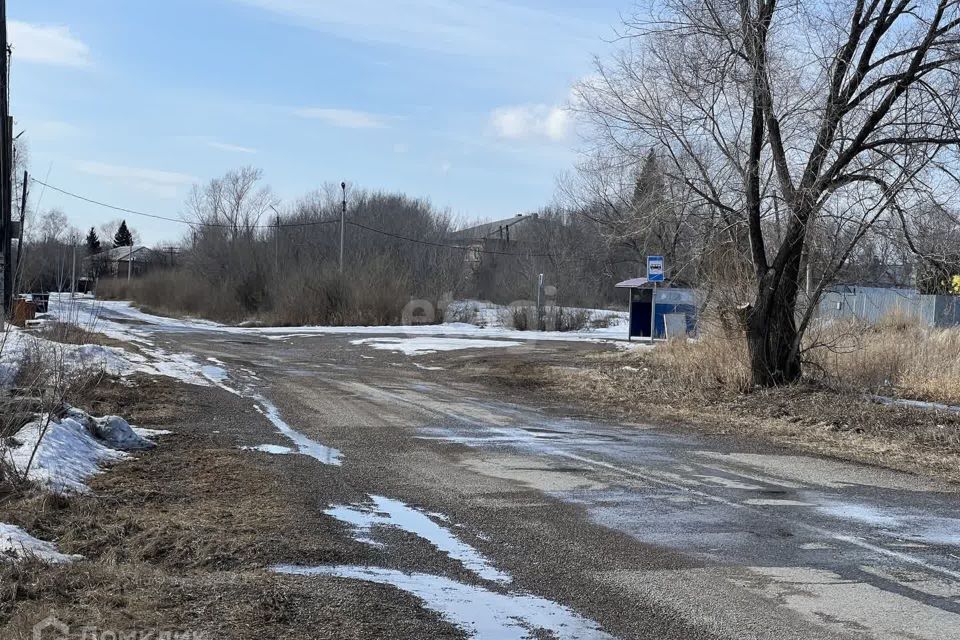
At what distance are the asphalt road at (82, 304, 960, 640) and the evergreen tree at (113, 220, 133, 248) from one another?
162 meters

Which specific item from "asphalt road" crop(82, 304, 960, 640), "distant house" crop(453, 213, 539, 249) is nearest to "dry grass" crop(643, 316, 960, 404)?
"asphalt road" crop(82, 304, 960, 640)

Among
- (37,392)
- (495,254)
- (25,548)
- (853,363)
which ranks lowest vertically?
(25,548)

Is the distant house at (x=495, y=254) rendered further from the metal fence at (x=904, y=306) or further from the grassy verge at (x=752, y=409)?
the grassy verge at (x=752, y=409)

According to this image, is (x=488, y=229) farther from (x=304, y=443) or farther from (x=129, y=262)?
(x=304, y=443)

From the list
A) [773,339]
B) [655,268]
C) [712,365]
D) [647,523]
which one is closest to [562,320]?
[655,268]

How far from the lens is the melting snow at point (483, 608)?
4633 millimetres

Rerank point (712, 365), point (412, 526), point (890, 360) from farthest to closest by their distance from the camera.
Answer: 1. point (712, 365)
2. point (890, 360)
3. point (412, 526)

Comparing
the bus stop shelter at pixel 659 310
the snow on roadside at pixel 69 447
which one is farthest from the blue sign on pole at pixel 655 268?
the snow on roadside at pixel 69 447

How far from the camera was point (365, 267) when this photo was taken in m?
45.0

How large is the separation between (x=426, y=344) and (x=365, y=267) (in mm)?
17468

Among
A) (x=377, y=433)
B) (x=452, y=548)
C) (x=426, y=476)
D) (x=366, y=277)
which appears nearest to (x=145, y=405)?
(x=377, y=433)

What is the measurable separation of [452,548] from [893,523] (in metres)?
3.67

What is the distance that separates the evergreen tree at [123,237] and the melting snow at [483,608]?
550 feet

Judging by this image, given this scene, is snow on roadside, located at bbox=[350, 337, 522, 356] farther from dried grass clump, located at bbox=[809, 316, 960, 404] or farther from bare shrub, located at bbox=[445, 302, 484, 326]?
bare shrub, located at bbox=[445, 302, 484, 326]
